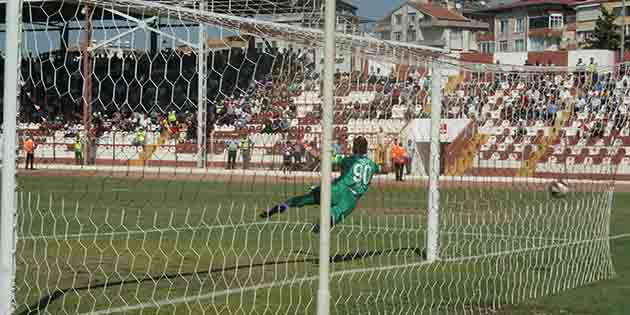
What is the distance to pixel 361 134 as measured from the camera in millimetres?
14398

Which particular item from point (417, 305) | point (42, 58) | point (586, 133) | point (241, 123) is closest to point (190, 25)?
point (241, 123)

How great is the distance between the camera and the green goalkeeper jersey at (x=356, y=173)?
45.3 feet

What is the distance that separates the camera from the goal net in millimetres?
9086

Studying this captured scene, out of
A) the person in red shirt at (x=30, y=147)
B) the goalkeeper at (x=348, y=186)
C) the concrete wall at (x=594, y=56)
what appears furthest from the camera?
the concrete wall at (x=594, y=56)

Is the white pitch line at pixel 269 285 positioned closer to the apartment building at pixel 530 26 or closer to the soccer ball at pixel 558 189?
the soccer ball at pixel 558 189

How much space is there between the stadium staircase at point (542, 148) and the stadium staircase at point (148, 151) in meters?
10.0

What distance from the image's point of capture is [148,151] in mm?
9383

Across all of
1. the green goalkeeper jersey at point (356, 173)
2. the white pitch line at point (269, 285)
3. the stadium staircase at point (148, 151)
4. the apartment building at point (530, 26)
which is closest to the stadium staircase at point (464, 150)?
the white pitch line at point (269, 285)

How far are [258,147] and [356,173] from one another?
336 cm

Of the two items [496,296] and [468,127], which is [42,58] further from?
[468,127]

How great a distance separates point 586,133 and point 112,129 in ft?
36.6

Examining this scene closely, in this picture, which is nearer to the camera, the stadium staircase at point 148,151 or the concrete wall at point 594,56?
the stadium staircase at point 148,151

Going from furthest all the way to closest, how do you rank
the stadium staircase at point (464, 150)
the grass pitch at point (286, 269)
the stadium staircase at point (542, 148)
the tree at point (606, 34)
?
the tree at point (606, 34)
the stadium staircase at point (464, 150)
the stadium staircase at point (542, 148)
the grass pitch at point (286, 269)

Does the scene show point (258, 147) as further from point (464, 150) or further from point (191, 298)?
point (464, 150)
